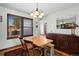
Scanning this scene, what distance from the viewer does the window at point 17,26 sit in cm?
147

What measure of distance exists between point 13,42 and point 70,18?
1.11m

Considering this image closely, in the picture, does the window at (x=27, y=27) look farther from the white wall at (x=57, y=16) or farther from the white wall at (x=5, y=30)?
the white wall at (x=57, y=16)

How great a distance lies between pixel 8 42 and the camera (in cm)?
156

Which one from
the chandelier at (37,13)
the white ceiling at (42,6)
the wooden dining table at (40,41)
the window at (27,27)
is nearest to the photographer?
the white ceiling at (42,6)

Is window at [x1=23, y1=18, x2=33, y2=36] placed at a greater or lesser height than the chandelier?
lesser

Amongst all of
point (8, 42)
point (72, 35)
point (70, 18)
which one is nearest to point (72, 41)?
point (72, 35)

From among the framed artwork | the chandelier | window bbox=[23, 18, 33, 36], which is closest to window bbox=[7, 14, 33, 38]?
window bbox=[23, 18, 33, 36]

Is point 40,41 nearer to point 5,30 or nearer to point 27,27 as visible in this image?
point 27,27

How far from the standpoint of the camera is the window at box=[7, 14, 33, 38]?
4.83 ft

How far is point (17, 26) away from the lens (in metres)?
1.51

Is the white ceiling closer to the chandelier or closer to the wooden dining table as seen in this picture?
the chandelier

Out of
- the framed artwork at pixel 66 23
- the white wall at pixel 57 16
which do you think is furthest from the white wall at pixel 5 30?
the framed artwork at pixel 66 23

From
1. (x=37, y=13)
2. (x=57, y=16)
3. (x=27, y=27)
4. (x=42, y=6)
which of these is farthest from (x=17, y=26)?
(x=57, y=16)

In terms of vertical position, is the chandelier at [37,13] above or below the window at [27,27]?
above
